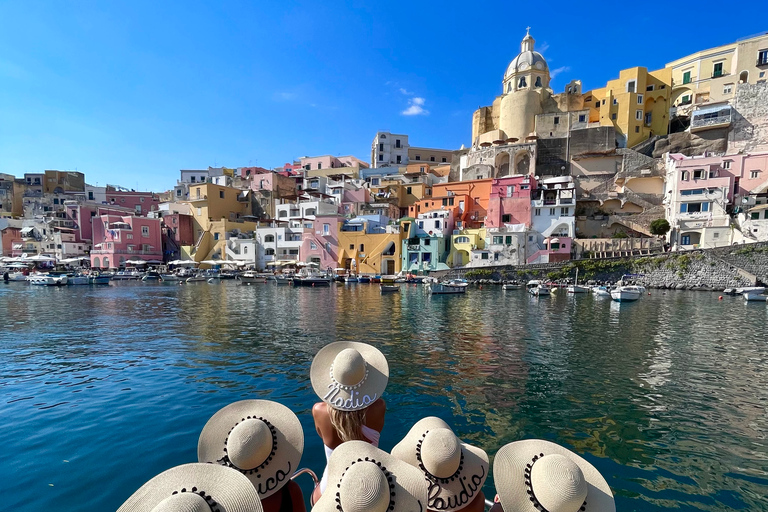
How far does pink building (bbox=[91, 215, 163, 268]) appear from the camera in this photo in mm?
50500

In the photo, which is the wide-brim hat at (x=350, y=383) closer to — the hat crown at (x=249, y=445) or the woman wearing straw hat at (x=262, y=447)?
the woman wearing straw hat at (x=262, y=447)

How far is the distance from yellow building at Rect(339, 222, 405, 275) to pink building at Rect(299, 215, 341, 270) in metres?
1.03

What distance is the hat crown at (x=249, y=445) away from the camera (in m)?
2.24

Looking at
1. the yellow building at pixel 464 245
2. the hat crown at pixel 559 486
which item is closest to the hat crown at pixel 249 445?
the hat crown at pixel 559 486

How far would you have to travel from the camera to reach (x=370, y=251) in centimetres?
4647

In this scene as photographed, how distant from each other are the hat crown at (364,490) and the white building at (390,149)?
74.7 meters

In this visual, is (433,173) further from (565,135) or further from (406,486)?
(406,486)

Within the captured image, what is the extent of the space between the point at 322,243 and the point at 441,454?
154ft

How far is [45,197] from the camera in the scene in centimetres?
6234

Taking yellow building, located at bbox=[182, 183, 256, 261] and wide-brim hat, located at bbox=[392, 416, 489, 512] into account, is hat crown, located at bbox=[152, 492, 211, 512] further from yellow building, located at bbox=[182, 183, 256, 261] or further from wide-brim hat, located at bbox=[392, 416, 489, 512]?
yellow building, located at bbox=[182, 183, 256, 261]

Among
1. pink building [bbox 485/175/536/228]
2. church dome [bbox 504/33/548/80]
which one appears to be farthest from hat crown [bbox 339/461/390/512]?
church dome [bbox 504/33/548/80]

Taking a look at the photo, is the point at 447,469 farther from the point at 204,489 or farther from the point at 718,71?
the point at 718,71

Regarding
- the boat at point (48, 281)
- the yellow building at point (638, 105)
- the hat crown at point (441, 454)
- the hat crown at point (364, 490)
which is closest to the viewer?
the hat crown at point (364, 490)

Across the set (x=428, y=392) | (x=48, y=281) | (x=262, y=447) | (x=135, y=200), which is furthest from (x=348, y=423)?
(x=135, y=200)
